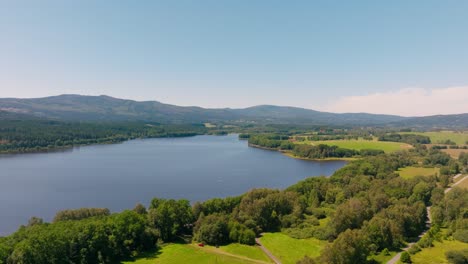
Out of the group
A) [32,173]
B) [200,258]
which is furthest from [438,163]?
[32,173]

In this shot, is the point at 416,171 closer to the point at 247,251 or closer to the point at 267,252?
the point at 267,252

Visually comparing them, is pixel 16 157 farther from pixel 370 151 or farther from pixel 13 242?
pixel 370 151

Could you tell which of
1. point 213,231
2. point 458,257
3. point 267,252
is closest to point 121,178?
point 213,231

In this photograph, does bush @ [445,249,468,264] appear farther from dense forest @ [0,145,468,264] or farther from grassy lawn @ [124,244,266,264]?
grassy lawn @ [124,244,266,264]

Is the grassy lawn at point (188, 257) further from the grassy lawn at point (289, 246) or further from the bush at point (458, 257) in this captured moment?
the bush at point (458, 257)

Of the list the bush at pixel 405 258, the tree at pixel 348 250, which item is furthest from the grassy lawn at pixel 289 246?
the bush at pixel 405 258

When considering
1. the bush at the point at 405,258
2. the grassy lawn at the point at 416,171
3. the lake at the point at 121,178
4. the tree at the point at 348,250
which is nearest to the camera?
the tree at the point at 348,250
